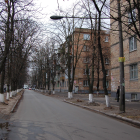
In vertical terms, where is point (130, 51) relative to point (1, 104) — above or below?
above

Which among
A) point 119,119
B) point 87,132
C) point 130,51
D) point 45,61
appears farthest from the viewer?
point 45,61

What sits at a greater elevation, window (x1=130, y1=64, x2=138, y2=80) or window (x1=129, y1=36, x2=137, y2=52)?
window (x1=129, y1=36, x2=137, y2=52)

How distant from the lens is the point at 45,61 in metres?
41.4

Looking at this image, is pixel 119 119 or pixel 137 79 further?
pixel 137 79

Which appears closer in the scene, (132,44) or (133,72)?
(133,72)

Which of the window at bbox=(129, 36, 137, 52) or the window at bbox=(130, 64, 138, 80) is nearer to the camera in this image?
the window at bbox=(130, 64, 138, 80)

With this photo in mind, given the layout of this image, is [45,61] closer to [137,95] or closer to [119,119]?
[137,95]

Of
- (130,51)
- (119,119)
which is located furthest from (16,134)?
(130,51)

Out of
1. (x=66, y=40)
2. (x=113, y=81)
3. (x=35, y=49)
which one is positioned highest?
(x=66, y=40)

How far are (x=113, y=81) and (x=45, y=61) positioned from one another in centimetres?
2042

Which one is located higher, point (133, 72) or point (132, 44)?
point (132, 44)

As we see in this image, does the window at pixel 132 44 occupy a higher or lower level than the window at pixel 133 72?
higher

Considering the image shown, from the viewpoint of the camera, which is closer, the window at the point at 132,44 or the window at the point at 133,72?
the window at the point at 133,72

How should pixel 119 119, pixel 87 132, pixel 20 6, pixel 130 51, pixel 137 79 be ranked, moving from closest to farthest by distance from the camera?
1. pixel 87 132
2. pixel 119 119
3. pixel 20 6
4. pixel 137 79
5. pixel 130 51
